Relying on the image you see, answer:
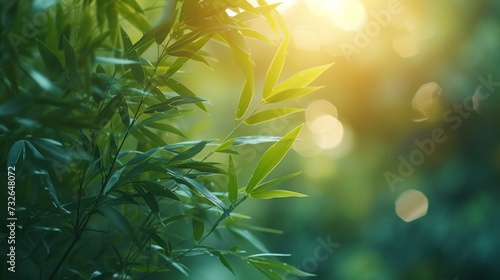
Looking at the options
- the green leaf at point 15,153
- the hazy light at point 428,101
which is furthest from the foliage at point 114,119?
the hazy light at point 428,101

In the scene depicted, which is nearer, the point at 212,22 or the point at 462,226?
the point at 212,22

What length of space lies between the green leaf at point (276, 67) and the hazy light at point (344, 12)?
1.15m

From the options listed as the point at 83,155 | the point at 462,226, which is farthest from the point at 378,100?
the point at 83,155

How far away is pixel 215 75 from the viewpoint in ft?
6.40

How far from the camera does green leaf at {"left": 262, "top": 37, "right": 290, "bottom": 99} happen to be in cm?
80

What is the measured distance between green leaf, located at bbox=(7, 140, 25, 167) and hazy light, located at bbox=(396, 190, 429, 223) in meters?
1.48

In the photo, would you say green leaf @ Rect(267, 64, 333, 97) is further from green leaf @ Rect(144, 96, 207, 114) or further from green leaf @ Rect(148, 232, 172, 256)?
green leaf @ Rect(148, 232, 172, 256)

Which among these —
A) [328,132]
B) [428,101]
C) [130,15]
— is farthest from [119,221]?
[428,101]

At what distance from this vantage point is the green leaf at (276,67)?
796mm

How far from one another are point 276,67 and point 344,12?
119 centimetres

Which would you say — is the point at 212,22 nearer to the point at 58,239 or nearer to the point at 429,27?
the point at 58,239

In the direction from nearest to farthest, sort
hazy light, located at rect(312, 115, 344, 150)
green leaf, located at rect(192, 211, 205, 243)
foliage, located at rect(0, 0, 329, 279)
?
1. foliage, located at rect(0, 0, 329, 279)
2. green leaf, located at rect(192, 211, 205, 243)
3. hazy light, located at rect(312, 115, 344, 150)

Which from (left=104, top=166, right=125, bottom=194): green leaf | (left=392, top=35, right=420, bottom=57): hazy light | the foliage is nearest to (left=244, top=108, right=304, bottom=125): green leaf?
the foliage

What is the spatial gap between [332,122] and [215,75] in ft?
1.51
